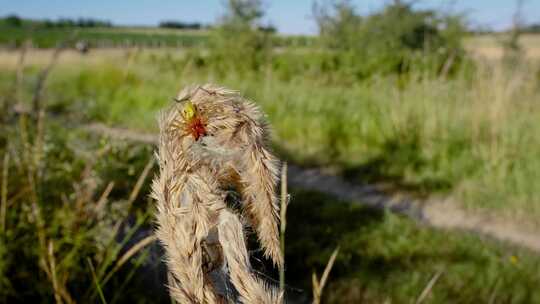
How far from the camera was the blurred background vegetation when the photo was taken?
2873mm

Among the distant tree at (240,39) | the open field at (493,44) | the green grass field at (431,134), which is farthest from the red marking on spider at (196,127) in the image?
the distant tree at (240,39)

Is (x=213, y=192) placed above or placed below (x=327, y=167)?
above

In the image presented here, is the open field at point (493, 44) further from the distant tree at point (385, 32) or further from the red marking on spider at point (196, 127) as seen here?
the red marking on spider at point (196, 127)

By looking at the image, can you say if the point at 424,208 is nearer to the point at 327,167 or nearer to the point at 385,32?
the point at 327,167

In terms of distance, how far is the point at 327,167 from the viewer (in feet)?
22.6

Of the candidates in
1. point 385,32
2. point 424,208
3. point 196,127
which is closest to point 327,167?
point 424,208

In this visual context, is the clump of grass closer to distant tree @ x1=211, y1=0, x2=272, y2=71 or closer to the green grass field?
the green grass field

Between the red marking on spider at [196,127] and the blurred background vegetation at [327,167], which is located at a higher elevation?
the red marking on spider at [196,127]

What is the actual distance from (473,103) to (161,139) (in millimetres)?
6893

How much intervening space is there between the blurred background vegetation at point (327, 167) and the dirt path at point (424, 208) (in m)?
0.11

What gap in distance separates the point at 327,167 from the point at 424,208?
1.58 metres

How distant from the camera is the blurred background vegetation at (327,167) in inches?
113

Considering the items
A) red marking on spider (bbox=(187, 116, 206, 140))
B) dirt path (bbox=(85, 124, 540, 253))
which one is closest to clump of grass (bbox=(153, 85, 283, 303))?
red marking on spider (bbox=(187, 116, 206, 140))

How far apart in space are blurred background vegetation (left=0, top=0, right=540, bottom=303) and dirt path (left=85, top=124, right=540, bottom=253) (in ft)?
0.36
